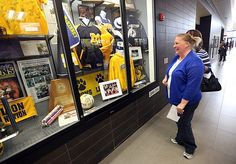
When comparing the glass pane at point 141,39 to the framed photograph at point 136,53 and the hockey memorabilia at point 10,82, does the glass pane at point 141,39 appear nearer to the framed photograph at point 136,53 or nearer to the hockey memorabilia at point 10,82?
the framed photograph at point 136,53

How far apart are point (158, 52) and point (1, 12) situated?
2.36m

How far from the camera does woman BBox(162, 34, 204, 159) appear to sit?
137cm

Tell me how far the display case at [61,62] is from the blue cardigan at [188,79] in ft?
2.35

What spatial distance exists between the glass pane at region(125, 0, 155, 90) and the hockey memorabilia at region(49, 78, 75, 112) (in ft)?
3.57

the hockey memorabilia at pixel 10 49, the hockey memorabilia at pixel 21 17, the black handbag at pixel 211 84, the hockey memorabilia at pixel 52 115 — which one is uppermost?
the hockey memorabilia at pixel 21 17

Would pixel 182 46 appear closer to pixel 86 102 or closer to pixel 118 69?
pixel 118 69

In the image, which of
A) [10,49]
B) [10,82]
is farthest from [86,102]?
[10,49]

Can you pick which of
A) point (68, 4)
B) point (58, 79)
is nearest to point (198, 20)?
point (68, 4)

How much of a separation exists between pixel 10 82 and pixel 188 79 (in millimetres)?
1818

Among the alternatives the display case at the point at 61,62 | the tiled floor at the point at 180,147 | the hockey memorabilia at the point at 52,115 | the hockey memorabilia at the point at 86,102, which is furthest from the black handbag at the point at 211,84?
the hockey memorabilia at the point at 52,115

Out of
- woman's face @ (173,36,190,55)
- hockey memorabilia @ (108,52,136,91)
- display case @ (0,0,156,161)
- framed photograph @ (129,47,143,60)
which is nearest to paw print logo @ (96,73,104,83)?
display case @ (0,0,156,161)

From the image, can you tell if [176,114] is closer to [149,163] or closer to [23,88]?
[149,163]

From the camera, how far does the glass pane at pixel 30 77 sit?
1.14m

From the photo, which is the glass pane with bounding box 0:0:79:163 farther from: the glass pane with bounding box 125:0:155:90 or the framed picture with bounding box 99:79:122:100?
the glass pane with bounding box 125:0:155:90
